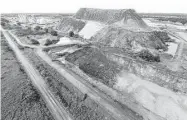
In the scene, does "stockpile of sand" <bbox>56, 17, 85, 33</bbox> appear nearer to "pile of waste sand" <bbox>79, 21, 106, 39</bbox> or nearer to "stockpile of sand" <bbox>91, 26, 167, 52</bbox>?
"pile of waste sand" <bbox>79, 21, 106, 39</bbox>

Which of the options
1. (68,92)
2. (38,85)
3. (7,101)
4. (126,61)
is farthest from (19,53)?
(126,61)

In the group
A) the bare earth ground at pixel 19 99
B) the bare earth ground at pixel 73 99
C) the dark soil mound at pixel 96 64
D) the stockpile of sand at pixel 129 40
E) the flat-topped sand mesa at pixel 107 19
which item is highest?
the flat-topped sand mesa at pixel 107 19

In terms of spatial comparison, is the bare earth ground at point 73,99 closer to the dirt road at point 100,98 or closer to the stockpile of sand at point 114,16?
the dirt road at point 100,98

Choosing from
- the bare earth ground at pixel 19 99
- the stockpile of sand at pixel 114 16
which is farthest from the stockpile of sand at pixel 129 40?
the bare earth ground at pixel 19 99

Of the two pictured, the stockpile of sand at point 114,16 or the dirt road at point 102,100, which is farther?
the stockpile of sand at point 114,16

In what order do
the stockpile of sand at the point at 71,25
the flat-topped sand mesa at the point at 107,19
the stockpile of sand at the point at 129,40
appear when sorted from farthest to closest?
1. the stockpile of sand at the point at 71,25
2. the flat-topped sand mesa at the point at 107,19
3. the stockpile of sand at the point at 129,40

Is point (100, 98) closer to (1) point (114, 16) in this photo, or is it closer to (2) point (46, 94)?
(2) point (46, 94)

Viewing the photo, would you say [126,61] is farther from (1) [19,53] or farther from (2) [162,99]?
(1) [19,53]
